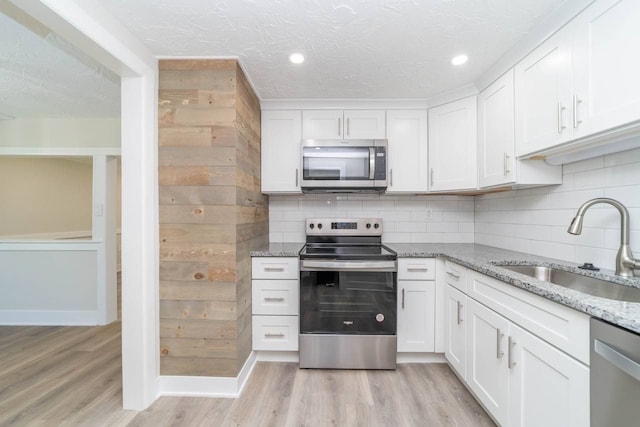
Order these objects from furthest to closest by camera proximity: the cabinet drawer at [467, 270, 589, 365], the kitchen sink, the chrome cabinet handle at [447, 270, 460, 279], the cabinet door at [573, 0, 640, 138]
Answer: the chrome cabinet handle at [447, 270, 460, 279], the kitchen sink, the cabinet door at [573, 0, 640, 138], the cabinet drawer at [467, 270, 589, 365]

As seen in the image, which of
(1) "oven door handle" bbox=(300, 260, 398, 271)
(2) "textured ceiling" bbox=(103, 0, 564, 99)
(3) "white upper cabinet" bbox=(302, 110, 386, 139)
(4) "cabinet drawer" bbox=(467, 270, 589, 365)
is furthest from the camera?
(3) "white upper cabinet" bbox=(302, 110, 386, 139)

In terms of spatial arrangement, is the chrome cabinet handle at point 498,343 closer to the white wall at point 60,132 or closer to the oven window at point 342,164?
the oven window at point 342,164

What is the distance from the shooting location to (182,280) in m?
1.75

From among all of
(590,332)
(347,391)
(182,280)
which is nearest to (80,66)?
(182,280)

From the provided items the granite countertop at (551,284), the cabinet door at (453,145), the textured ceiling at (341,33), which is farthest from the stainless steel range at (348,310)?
the textured ceiling at (341,33)

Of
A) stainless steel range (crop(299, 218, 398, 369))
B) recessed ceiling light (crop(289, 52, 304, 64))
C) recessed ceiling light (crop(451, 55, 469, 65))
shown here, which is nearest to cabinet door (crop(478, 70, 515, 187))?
recessed ceiling light (crop(451, 55, 469, 65))

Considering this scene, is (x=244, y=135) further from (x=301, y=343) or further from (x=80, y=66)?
(x=301, y=343)

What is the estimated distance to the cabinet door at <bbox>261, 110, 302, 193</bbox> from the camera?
2.42 meters

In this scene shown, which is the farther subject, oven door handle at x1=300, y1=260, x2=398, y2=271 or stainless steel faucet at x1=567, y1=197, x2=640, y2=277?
oven door handle at x1=300, y1=260, x2=398, y2=271

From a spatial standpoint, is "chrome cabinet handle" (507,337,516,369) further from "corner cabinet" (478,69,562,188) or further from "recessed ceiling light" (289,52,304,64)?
"recessed ceiling light" (289,52,304,64)

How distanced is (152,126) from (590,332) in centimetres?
233

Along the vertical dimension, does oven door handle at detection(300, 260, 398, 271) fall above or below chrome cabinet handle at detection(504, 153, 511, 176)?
below

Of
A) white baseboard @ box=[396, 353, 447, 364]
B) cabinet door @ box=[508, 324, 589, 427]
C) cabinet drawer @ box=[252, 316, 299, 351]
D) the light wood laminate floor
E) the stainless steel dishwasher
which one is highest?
the stainless steel dishwasher

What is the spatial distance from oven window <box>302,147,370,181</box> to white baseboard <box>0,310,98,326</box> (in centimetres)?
289
